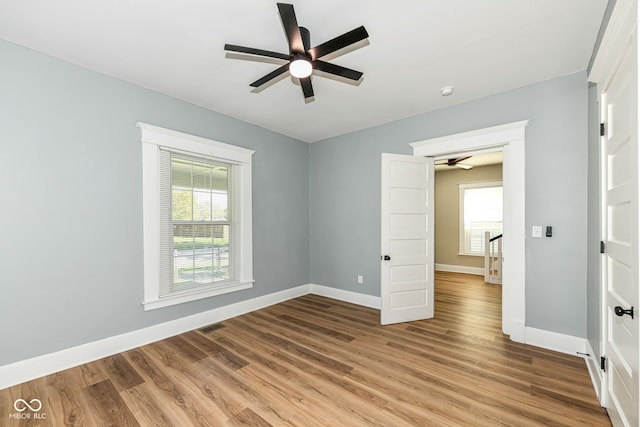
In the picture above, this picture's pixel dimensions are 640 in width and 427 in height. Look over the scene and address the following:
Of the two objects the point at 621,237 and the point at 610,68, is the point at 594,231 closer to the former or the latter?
the point at 621,237

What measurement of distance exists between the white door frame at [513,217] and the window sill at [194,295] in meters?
3.29

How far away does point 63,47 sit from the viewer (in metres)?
2.37

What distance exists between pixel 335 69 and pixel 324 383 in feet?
8.44

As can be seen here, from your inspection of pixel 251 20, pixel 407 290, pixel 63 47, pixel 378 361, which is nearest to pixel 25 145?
pixel 63 47

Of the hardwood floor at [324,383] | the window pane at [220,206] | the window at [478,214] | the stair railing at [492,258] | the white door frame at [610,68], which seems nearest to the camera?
the white door frame at [610,68]

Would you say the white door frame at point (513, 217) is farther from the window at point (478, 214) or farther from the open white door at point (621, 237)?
the window at point (478, 214)

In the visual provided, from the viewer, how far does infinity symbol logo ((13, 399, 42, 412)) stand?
198 centimetres

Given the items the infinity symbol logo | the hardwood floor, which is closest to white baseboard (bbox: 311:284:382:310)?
the hardwood floor

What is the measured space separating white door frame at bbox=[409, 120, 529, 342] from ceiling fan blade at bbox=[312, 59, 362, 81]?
1898mm

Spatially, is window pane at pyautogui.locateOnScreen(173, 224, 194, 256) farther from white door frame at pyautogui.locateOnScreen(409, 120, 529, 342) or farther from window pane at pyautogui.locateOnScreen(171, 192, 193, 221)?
white door frame at pyautogui.locateOnScreen(409, 120, 529, 342)

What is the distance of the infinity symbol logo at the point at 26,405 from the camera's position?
6.50ft

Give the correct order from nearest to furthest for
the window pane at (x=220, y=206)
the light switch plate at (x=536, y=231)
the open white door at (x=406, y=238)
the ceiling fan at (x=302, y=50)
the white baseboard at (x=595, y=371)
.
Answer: the ceiling fan at (x=302, y=50), the white baseboard at (x=595, y=371), the light switch plate at (x=536, y=231), the open white door at (x=406, y=238), the window pane at (x=220, y=206)

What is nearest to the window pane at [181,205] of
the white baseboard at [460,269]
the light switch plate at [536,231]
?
the light switch plate at [536,231]

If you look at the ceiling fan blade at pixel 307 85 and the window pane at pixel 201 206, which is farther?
the window pane at pixel 201 206
